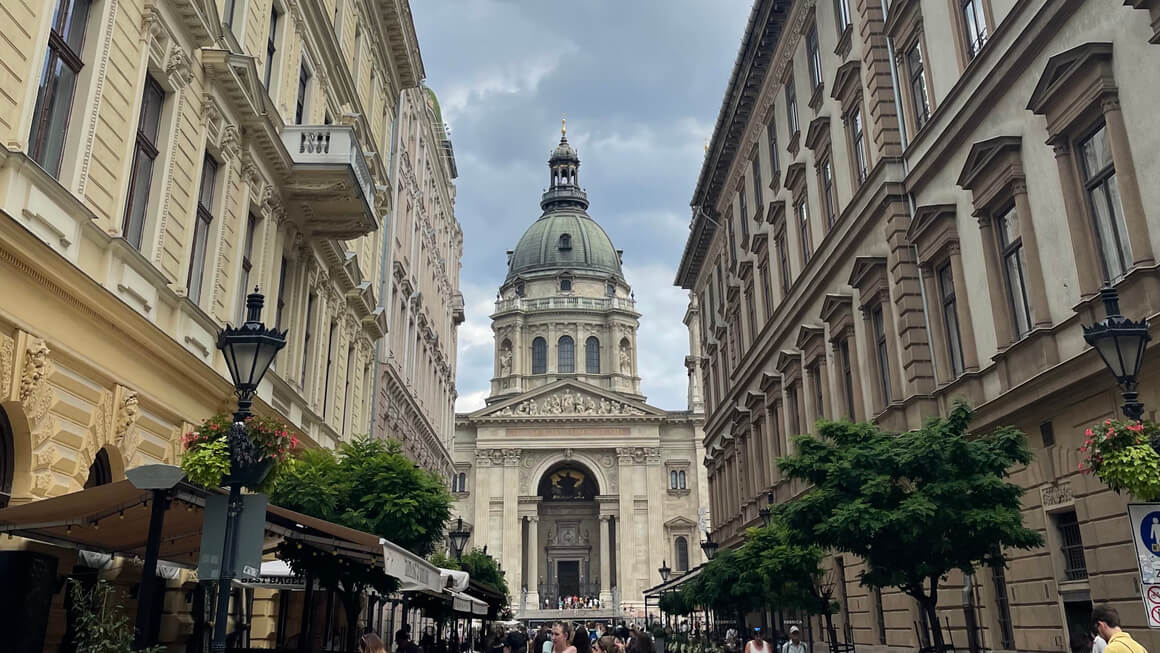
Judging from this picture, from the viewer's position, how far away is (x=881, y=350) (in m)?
21.8

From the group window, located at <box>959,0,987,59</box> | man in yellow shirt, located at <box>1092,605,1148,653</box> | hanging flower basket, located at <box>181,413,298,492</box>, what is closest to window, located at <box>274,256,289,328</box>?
hanging flower basket, located at <box>181,413,298,492</box>

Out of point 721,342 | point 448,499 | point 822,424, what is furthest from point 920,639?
point 721,342

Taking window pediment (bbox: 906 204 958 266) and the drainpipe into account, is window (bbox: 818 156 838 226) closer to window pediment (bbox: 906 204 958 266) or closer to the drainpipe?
the drainpipe

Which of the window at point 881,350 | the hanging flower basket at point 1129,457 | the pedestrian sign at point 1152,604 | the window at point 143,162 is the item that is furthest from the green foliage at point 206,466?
the window at point 881,350

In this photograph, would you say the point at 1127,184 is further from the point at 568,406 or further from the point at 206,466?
the point at 568,406

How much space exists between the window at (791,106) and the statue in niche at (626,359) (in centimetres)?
6826

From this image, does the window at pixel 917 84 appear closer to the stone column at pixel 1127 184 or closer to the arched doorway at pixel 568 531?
the stone column at pixel 1127 184

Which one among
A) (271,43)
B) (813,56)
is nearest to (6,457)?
Result: (271,43)

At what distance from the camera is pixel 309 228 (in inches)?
826

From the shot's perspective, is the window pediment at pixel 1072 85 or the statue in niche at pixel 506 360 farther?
the statue in niche at pixel 506 360

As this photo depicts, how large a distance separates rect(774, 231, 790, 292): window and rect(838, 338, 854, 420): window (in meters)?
4.85

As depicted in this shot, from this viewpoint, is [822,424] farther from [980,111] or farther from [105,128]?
[105,128]

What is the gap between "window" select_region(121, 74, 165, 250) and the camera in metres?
12.8

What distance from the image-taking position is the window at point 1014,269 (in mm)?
15672
